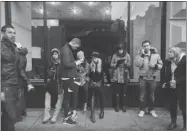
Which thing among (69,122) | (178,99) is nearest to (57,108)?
(69,122)

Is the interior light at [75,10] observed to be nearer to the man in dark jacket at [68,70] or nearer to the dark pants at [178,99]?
the man in dark jacket at [68,70]

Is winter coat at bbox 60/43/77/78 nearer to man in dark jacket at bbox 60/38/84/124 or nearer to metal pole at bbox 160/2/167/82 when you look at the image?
man in dark jacket at bbox 60/38/84/124

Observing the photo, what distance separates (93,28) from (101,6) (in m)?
0.81

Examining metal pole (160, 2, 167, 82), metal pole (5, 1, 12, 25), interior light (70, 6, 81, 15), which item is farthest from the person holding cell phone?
metal pole (5, 1, 12, 25)

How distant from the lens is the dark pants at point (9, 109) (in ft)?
9.22

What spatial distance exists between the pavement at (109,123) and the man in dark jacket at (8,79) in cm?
118

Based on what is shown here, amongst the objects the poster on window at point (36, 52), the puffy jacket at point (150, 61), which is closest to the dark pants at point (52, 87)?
the poster on window at point (36, 52)

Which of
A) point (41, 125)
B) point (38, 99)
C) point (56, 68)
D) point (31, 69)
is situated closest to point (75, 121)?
point (41, 125)

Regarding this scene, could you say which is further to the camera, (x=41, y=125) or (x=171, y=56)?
(x=41, y=125)

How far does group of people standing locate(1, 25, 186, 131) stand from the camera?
9.41 feet

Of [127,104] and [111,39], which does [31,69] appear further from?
[127,104]

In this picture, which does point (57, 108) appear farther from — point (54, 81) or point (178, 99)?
point (178, 99)

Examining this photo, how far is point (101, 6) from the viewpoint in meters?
5.74

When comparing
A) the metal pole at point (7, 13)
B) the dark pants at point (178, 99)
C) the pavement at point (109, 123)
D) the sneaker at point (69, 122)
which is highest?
the metal pole at point (7, 13)
